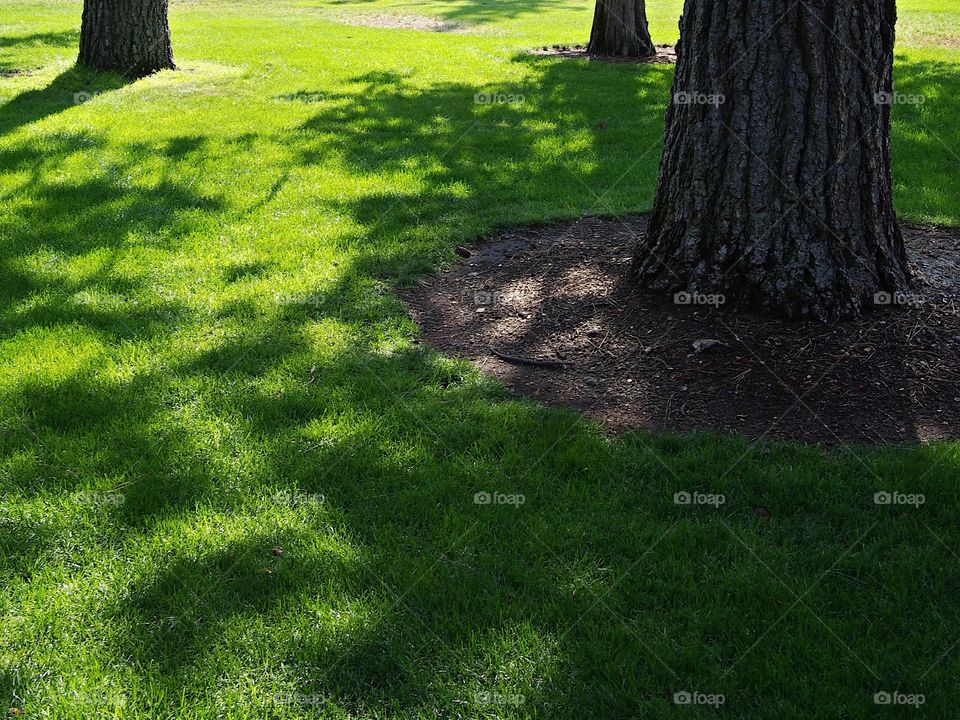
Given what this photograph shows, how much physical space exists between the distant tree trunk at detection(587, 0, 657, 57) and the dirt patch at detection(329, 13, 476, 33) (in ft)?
20.2

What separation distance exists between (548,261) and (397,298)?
1151 mm

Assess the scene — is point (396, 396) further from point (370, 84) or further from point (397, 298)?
point (370, 84)

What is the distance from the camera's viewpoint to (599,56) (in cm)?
1484

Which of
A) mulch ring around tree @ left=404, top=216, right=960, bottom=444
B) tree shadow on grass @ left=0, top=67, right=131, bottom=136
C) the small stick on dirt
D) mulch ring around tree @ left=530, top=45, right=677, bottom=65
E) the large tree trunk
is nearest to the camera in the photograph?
mulch ring around tree @ left=404, top=216, right=960, bottom=444

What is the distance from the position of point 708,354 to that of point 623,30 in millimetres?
11567

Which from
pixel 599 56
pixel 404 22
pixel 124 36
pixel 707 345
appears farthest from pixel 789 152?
pixel 404 22

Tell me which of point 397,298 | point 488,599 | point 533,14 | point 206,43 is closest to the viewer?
point 488,599

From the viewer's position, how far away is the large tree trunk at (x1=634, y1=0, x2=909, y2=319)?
4.59m

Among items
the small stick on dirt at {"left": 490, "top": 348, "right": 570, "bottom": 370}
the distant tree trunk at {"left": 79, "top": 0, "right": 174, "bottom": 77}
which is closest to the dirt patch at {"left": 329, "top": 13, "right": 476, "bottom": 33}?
the distant tree trunk at {"left": 79, "top": 0, "right": 174, "bottom": 77}

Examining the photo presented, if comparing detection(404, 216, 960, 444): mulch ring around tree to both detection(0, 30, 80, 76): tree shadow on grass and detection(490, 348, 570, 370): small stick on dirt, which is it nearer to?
detection(490, 348, 570, 370): small stick on dirt

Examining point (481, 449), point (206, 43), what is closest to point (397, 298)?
point (481, 449)

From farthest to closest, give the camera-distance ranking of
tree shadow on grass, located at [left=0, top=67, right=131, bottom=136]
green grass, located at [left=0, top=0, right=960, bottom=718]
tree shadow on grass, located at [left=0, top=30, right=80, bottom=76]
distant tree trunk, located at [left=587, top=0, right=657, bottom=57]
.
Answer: distant tree trunk, located at [left=587, top=0, right=657, bottom=57], tree shadow on grass, located at [left=0, top=30, right=80, bottom=76], tree shadow on grass, located at [left=0, top=67, right=131, bottom=136], green grass, located at [left=0, top=0, right=960, bottom=718]

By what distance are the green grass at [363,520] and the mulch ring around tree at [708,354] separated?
0.21 meters

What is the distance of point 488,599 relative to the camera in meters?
3.19
